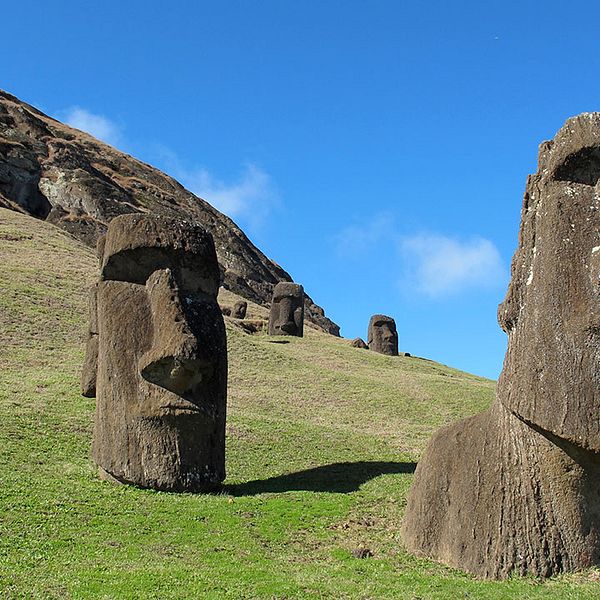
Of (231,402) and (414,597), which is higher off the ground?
(231,402)

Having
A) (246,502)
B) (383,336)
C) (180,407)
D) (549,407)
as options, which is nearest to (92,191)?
(383,336)

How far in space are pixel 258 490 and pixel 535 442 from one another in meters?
5.68

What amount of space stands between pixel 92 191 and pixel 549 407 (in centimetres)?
6940

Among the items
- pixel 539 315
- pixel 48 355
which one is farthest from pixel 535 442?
pixel 48 355

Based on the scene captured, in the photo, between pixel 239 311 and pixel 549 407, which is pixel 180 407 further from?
pixel 239 311

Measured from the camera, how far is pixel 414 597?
707cm

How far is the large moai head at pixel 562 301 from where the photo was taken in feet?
23.5

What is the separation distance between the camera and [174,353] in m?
11.1

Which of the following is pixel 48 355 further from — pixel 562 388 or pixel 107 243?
pixel 562 388

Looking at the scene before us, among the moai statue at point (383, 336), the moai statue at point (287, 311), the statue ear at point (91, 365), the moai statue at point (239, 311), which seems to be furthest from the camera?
the moai statue at point (239, 311)

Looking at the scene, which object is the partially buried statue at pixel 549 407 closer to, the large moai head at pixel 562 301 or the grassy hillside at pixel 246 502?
the large moai head at pixel 562 301

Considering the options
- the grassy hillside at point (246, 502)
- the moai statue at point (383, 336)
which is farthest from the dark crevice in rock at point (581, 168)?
the moai statue at point (383, 336)

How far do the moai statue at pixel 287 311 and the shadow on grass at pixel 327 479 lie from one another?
25.2 m

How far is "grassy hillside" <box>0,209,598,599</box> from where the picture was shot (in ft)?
24.3
